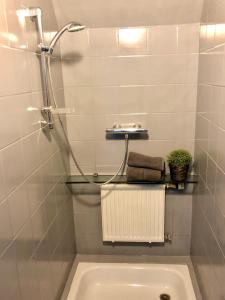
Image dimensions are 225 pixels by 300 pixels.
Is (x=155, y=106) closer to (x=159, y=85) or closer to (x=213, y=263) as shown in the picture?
(x=159, y=85)

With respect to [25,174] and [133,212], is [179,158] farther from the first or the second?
[25,174]

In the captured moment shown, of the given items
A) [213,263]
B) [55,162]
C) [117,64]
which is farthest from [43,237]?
[117,64]

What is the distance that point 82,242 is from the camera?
227 cm

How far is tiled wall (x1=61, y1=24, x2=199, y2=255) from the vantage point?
1890mm

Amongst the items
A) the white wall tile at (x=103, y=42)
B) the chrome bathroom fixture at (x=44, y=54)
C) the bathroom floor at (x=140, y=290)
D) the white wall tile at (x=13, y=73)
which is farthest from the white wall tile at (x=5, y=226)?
the white wall tile at (x=103, y=42)

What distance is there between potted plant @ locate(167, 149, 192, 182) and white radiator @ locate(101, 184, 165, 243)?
129 millimetres

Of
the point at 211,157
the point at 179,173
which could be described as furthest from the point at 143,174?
the point at 211,157

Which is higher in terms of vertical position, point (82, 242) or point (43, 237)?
point (43, 237)

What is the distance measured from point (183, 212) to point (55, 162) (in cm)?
102

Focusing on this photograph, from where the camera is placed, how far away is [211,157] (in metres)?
1.56

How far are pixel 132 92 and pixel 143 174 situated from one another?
0.58m

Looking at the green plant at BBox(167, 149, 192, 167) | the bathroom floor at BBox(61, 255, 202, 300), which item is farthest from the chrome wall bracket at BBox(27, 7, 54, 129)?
the bathroom floor at BBox(61, 255, 202, 300)

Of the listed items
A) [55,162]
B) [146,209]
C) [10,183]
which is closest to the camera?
[10,183]

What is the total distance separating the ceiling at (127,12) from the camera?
1.71 meters
